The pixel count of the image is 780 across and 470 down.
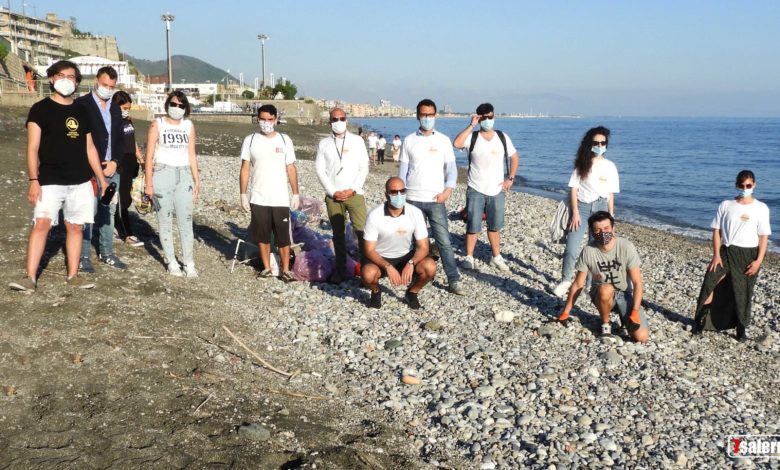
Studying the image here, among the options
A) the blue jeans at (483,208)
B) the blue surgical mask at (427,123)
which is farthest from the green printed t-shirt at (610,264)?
the blue surgical mask at (427,123)

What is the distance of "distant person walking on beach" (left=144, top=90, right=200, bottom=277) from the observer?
6.56 m

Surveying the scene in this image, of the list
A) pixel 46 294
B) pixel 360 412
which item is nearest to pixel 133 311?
pixel 46 294

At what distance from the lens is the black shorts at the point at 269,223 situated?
7.29 meters

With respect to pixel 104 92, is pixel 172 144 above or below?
below

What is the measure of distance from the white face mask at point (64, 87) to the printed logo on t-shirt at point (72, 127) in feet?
0.74

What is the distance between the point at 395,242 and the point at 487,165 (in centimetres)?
199

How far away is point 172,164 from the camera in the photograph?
6672mm

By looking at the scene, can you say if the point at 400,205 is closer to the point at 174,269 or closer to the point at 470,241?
the point at 470,241

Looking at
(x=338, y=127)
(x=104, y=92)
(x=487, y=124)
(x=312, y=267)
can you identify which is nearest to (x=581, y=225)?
(x=487, y=124)

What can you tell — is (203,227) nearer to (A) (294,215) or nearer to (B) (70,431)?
(A) (294,215)

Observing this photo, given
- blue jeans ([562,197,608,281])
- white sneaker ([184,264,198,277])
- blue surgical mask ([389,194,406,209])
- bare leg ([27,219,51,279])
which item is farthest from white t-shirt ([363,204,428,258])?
bare leg ([27,219,51,279])

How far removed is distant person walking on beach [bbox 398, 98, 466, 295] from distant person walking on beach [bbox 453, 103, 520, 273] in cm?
59

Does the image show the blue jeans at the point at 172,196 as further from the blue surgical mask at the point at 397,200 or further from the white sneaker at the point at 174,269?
the blue surgical mask at the point at 397,200

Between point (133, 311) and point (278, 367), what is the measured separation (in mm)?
1532
